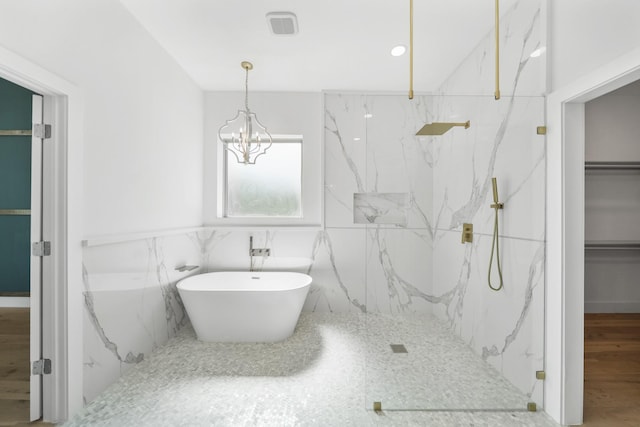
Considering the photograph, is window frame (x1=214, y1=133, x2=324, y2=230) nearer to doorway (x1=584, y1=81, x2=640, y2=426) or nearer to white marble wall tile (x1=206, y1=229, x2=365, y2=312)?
white marble wall tile (x1=206, y1=229, x2=365, y2=312)

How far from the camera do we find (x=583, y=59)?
1.59 meters

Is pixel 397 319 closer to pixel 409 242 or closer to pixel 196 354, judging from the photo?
pixel 409 242

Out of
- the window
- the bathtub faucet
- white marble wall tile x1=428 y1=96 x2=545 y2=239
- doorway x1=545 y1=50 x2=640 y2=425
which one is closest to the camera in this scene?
doorway x1=545 y1=50 x2=640 y2=425

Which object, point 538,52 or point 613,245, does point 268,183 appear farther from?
point 613,245

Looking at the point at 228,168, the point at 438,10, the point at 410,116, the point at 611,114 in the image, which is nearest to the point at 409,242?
the point at 410,116

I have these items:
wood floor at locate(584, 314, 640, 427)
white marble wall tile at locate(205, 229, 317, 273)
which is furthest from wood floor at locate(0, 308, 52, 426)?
wood floor at locate(584, 314, 640, 427)

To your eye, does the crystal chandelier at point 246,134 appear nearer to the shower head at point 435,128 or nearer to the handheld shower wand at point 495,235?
the shower head at point 435,128

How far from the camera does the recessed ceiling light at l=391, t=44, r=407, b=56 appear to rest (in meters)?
2.60

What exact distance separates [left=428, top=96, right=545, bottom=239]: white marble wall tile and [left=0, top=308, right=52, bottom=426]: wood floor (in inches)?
106

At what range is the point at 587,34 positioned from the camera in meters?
1.56

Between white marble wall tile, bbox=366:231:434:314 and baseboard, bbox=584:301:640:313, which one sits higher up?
white marble wall tile, bbox=366:231:434:314

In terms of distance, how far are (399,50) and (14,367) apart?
12.5 ft

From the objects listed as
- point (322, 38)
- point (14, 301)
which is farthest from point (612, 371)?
point (14, 301)

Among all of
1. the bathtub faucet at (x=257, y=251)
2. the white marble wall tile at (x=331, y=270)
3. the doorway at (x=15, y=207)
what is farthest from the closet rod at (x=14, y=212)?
the white marble wall tile at (x=331, y=270)
